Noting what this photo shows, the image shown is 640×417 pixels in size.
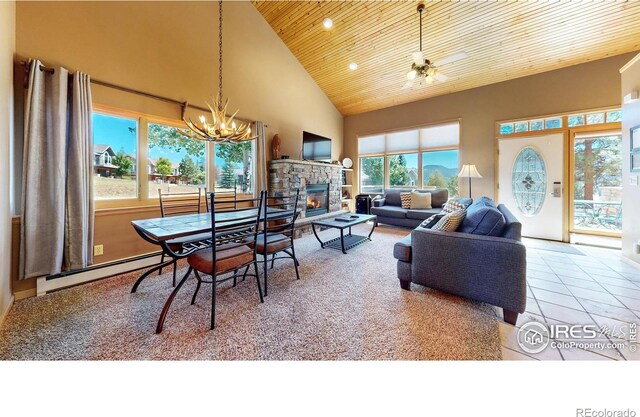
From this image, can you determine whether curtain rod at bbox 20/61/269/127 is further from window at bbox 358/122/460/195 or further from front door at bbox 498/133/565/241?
front door at bbox 498/133/565/241

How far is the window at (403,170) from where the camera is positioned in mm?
6197

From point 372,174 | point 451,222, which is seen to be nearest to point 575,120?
point 372,174

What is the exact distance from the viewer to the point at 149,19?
3.07 m

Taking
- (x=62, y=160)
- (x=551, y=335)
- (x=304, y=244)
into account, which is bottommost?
(x=551, y=335)

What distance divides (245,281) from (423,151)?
5314mm

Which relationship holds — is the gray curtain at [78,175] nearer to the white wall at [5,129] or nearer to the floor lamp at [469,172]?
the white wall at [5,129]

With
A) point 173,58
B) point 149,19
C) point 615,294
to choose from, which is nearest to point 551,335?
point 615,294

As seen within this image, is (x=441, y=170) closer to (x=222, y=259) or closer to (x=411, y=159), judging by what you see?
(x=411, y=159)

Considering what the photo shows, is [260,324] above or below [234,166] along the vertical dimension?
below

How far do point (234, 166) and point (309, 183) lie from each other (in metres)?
1.72

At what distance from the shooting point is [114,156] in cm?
294

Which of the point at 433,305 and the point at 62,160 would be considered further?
the point at 62,160

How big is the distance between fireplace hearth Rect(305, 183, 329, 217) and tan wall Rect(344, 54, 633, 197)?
248 centimetres

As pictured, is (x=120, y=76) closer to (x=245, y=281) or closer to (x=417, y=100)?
(x=245, y=281)
